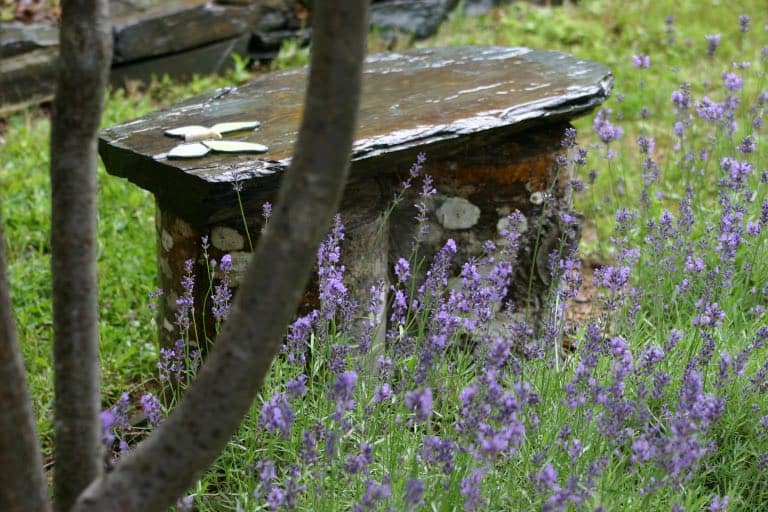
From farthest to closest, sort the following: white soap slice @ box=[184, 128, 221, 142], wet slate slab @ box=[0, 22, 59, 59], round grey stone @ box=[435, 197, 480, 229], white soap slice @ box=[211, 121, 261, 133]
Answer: wet slate slab @ box=[0, 22, 59, 59], round grey stone @ box=[435, 197, 480, 229], white soap slice @ box=[211, 121, 261, 133], white soap slice @ box=[184, 128, 221, 142]

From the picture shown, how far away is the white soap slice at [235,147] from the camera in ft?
10.2

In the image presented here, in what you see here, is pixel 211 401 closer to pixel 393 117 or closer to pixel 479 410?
pixel 479 410

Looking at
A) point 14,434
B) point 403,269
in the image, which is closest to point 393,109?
point 403,269

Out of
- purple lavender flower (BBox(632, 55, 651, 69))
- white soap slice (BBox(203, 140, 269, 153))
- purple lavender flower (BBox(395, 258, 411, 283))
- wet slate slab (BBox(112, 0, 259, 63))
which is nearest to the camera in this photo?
purple lavender flower (BBox(395, 258, 411, 283))

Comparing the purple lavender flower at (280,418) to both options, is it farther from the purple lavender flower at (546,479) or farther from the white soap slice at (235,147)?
the white soap slice at (235,147)

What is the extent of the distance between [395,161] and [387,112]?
34cm

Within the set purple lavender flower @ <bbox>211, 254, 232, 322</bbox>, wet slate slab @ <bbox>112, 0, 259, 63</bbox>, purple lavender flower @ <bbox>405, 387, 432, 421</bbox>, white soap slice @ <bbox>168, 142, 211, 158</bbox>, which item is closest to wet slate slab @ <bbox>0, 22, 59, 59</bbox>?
wet slate slab @ <bbox>112, 0, 259, 63</bbox>

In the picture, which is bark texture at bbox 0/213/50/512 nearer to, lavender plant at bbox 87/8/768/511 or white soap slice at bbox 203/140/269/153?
lavender plant at bbox 87/8/768/511

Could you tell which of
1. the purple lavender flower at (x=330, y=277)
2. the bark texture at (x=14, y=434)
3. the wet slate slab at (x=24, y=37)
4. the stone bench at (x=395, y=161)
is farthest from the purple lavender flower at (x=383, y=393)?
the wet slate slab at (x=24, y=37)

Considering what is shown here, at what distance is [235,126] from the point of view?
134 inches

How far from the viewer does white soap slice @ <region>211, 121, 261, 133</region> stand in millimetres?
3346

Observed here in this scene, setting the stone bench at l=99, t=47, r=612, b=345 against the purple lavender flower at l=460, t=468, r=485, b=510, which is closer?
the purple lavender flower at l=460, t=468, r=485, b=510

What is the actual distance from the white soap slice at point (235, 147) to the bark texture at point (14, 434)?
1.40 metres

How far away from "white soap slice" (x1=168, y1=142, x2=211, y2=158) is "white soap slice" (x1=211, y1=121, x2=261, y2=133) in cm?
22
